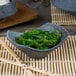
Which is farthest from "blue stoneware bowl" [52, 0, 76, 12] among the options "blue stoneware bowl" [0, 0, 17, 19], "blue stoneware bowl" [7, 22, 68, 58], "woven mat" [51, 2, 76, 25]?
"blue stoneware bowl" [7, 22, 68, 58]

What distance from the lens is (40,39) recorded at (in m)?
1.03

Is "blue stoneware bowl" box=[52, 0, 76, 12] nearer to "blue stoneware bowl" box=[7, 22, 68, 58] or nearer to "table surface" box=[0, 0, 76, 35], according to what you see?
"table surface" box=[0, 0, 76, 35]

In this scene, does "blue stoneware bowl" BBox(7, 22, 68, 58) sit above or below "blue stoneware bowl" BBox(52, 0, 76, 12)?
below

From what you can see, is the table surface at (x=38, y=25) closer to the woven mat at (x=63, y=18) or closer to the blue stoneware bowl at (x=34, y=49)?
the woven mat at (x=63, y=18)

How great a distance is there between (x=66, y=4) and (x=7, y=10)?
1.07 feet

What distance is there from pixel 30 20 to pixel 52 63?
55cm

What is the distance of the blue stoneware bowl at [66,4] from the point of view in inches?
56.5

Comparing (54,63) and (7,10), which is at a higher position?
(7,10)

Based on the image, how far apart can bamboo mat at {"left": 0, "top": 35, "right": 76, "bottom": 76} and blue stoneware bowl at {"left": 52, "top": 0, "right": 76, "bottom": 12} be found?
340 mm

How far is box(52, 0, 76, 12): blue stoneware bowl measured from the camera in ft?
4.71

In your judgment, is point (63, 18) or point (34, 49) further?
point (63, 18)

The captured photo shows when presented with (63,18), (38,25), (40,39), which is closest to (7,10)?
(38,25)

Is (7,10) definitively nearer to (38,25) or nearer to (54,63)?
(38,25)

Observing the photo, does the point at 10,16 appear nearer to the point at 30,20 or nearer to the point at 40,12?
the point at 30,20
